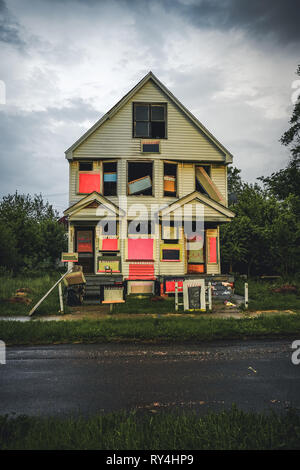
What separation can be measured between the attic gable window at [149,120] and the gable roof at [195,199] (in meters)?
4.23

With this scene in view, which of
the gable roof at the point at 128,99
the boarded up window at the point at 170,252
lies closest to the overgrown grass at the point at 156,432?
the boarded up window at the point at 170,252

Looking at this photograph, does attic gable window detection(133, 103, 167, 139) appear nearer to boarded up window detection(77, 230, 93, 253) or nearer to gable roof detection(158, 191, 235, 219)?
gable roof detection(158, 191, 235, 219)

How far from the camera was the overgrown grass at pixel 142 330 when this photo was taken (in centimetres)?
775

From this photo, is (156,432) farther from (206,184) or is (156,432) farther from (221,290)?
(206,184)

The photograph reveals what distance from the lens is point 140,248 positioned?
55.1ft

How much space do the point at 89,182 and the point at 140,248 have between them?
4669mm

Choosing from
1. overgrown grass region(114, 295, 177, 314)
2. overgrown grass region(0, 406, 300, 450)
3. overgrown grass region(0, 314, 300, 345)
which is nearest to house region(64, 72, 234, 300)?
overgrown grass region(114, 295, 177, 314)

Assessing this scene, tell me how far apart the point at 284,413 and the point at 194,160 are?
15.2 metres

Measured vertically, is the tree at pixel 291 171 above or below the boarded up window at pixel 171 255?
above

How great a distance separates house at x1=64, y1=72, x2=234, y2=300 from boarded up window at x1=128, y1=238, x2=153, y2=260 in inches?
2.1

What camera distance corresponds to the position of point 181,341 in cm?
764

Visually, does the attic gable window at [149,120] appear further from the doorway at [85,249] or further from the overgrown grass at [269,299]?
the overgrown grass at [269,299]

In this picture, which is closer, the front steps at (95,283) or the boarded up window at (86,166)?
the front steps at (95,283)
